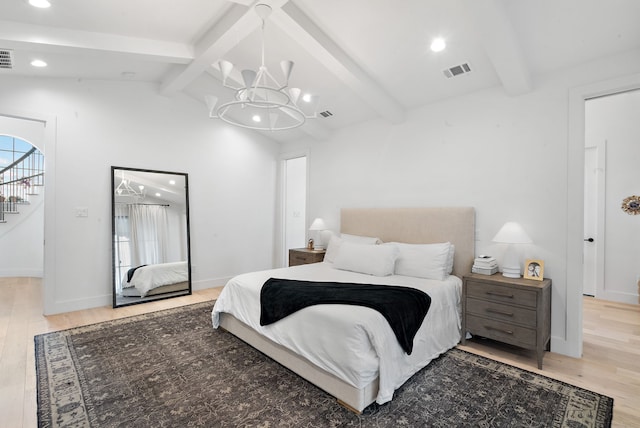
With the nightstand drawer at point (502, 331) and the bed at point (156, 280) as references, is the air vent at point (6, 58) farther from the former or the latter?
the nightstand drawer at point (502, 331)

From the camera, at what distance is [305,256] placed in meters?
4.63

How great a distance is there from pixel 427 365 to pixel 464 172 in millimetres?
2114

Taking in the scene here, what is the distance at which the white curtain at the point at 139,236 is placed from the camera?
411 cm

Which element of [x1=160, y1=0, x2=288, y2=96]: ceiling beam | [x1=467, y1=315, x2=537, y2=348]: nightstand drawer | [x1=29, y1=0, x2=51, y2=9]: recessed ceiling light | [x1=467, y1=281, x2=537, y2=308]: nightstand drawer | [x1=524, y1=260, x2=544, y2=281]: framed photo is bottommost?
[x1=467, y1=315, x2=537, y2=348]: nightstand drawer

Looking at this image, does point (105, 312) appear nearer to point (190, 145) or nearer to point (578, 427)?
point (190, 145)

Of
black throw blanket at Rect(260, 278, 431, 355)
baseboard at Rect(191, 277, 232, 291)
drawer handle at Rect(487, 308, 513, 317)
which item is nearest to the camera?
black throw blanket at Rect(260, 278, 431, 355)

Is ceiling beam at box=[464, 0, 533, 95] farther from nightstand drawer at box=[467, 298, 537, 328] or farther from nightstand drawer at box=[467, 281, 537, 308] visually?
nightstand drawer at box=[467, 298, 537, 328]

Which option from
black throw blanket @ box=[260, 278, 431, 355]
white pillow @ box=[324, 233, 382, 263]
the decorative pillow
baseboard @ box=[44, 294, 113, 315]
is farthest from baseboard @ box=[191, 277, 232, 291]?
black throw blanket @ box=[260, 278, 431, 355]

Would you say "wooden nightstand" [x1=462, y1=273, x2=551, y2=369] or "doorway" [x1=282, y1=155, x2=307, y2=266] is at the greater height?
"doorway" [x1=282, y1=155, x2=307, y2=266]

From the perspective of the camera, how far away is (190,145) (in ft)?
15.7

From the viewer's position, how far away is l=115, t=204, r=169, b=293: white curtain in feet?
13.5

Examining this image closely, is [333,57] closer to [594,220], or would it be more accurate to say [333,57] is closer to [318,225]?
[318,225]

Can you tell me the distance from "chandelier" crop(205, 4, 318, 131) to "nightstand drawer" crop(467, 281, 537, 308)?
7.08ft

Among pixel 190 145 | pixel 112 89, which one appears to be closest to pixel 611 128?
pixel 190 145
